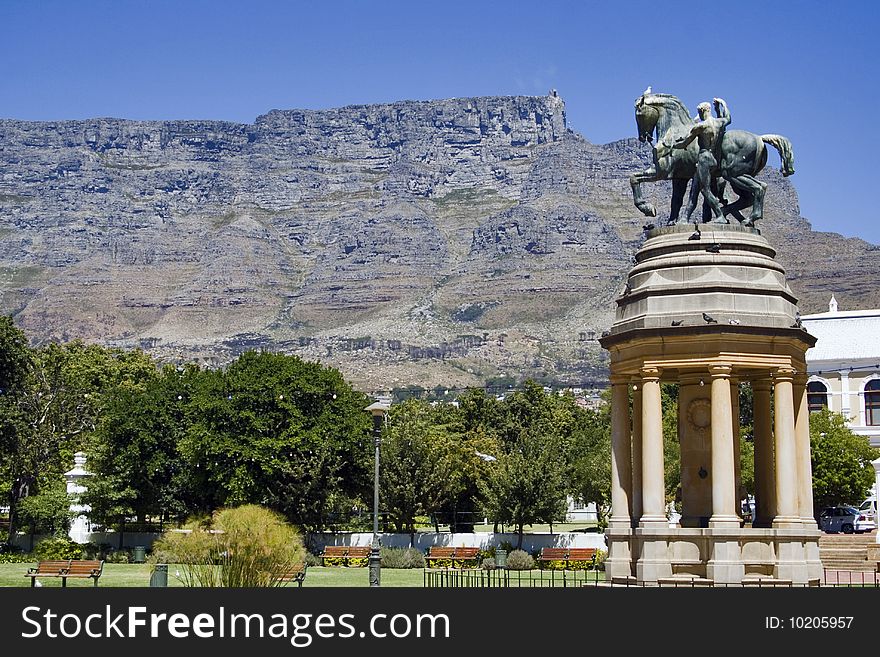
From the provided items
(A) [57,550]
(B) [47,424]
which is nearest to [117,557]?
(A) [57,550]

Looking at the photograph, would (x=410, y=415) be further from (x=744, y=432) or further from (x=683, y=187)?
(x=683, y=187)

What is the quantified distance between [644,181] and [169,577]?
23.1 metres

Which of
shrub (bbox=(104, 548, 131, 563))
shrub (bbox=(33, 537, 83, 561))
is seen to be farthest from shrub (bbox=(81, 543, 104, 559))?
shrub (bbox=(33, 537, 83, 561))

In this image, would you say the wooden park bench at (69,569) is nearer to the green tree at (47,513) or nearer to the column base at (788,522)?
the column base at (788,522)

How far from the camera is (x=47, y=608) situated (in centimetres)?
2239

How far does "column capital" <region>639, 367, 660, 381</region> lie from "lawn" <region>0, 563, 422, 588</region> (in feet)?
54.8

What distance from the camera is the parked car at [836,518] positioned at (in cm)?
6800

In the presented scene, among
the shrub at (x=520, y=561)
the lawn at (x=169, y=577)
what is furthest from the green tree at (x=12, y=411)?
the shrub at (x=520, y=561)

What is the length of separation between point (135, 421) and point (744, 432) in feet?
115

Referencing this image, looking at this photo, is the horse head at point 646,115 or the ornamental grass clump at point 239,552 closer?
the ornamental grass clump at point 239,552

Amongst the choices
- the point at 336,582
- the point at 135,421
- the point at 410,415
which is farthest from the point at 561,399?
the point at 336,582

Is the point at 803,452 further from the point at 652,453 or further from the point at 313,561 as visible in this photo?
the point at 313,561

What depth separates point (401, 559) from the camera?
200 ft

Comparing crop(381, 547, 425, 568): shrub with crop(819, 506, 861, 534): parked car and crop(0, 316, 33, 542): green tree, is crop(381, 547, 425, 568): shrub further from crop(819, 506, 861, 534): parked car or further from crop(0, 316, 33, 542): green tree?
crop(0, 316, 33, 542): green tree
